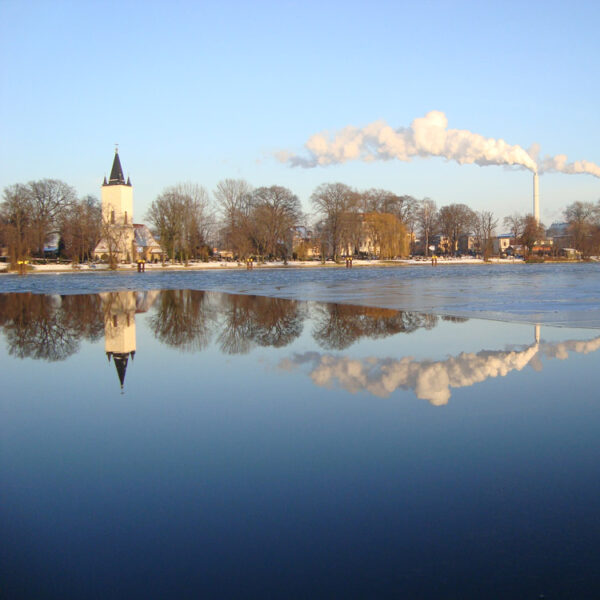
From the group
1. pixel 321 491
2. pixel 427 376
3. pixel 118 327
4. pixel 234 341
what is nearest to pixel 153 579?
pixel 321 491

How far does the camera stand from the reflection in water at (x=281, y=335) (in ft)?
26.6

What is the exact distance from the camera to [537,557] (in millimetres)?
3391

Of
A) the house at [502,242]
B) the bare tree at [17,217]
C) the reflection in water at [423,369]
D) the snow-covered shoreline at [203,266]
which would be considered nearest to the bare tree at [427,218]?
the snow-covered shoreline at [203,266]

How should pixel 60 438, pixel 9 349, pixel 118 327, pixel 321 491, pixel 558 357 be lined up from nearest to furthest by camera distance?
pixel 321 491 < pixel 60 438 < pixel 558 357 < pixel 9 349 < pixel 118 327

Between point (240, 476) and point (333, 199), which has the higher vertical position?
point (333, 199)

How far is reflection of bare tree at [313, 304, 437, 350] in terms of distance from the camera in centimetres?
1202

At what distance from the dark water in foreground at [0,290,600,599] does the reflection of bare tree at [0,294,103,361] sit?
179 cm

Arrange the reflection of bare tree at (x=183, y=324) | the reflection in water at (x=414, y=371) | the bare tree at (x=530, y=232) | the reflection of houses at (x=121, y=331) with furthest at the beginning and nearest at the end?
the bare tree at (x=530, y=232), the reflection of bare tree at (x=183, y=324), the reflection of houses at (x=121, y=331), the reflection in water at (x=414, y=371)

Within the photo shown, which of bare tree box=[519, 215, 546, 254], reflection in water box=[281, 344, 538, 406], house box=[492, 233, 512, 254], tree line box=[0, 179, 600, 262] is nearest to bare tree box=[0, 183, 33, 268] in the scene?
tree line box=[0, 179, 600, 262]

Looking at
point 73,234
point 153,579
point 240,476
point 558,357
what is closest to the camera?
point 153,579

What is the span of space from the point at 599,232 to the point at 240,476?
4473 inches

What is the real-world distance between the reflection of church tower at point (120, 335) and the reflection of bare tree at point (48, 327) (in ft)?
1.00

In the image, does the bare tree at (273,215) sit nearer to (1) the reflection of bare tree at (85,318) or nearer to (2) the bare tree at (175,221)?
(2) the bare tree at (175,221)

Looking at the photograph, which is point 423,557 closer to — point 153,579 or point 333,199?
point 153,579
